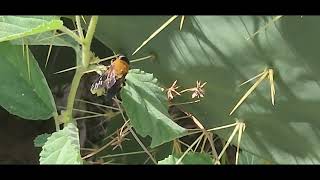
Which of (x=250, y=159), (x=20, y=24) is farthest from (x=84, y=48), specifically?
(x=250, y=159)

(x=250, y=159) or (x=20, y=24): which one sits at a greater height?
(x=20, y=24)

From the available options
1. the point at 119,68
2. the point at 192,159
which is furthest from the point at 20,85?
the point at 192,159

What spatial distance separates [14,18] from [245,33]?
398 mm

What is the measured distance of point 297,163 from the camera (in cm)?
123

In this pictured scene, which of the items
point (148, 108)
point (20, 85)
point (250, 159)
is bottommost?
point (250, 159)

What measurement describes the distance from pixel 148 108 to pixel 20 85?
0.79 feet

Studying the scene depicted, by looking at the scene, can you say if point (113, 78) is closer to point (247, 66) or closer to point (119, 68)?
point (119, 68)

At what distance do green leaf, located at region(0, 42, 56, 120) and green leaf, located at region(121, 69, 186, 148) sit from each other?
0.16 meters

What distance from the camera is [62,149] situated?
Answer: 1.20 m

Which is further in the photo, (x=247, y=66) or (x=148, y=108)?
(x=148, y=108)

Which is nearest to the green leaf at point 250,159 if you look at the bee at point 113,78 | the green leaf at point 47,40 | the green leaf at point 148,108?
the green leaf at point 148,108
